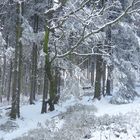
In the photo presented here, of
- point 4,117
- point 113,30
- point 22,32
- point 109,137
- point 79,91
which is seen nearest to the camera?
point 109,137

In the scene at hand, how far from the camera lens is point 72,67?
18.1 metres

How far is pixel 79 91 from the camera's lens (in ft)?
57.6

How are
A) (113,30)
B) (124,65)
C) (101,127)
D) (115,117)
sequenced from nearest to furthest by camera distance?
(101,127)
(115,117)
(124,65)
(113,30)

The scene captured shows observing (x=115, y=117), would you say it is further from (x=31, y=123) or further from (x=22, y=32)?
(x=22, y=32)

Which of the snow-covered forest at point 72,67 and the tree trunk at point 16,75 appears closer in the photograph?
the snow-covered forest at point 72,67

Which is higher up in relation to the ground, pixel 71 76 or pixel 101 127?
pixel 71 76

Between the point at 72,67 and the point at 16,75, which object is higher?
the point at 72,67

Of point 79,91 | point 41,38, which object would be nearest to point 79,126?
point 79,91

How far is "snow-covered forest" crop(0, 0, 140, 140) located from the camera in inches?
532

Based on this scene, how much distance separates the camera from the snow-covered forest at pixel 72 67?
13523 mm

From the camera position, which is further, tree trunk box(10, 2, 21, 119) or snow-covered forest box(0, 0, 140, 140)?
tree trunk box(10, 2, 21, 119)

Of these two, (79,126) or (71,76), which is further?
(71,76)

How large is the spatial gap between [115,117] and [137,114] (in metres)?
0.97

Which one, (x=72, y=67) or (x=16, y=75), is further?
(x=16, y=75)
